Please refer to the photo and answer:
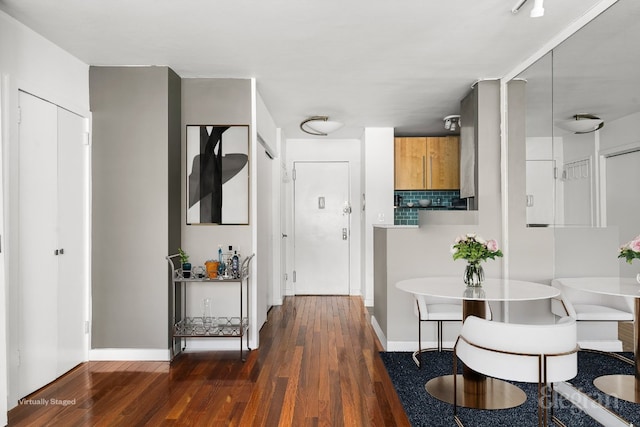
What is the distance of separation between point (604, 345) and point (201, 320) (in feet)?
10.3

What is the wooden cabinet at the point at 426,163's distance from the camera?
19.4 feet

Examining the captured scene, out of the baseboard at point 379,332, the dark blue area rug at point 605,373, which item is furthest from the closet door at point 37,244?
the dark blue area rug at point 605,373

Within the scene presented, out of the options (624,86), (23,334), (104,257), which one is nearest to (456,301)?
(624,86)

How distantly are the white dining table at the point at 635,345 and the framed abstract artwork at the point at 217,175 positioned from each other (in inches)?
110

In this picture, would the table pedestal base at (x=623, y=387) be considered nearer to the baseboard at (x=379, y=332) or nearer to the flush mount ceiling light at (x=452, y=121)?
the baseboard at (x=379, y=332)

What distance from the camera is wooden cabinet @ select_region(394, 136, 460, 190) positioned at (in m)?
5.93

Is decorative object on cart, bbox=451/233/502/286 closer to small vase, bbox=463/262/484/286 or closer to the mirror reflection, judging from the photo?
small vase, bbox=463/262/484/286

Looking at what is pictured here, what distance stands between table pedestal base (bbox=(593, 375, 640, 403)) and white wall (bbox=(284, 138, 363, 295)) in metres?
4.13

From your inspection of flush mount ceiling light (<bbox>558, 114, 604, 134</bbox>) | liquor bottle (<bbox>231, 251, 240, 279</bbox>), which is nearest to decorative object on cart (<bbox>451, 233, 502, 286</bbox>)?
flush mount ceiling light (<bbox>558, 114, 604, 134</bbox>)

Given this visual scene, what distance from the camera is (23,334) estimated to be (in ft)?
9.50

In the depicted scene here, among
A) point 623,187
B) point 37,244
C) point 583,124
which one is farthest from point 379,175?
point 37,244

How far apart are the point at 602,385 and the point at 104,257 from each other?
150 inches

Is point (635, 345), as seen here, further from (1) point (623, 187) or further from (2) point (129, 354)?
(2) point (129, 354)

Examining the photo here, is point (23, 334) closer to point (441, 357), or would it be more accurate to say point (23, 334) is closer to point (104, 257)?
point (104, 257)
